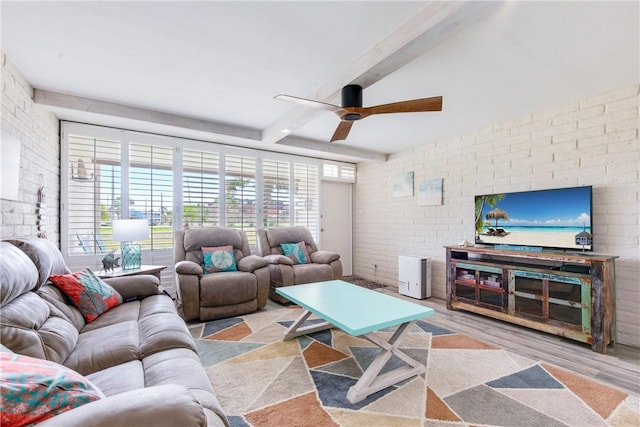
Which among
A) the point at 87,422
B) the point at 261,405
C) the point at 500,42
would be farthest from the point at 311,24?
the point at 261,405

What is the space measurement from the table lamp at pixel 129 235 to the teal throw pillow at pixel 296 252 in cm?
183

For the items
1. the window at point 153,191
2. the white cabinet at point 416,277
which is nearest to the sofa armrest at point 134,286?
the window at point 153,191

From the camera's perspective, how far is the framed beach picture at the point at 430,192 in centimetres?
438

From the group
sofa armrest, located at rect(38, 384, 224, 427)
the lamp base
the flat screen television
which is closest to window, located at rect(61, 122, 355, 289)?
the lamp base

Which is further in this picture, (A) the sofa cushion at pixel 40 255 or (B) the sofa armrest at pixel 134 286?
(B) the sofa armrest at pixel 134 286

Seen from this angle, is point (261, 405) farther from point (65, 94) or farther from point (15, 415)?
point (65, 94)

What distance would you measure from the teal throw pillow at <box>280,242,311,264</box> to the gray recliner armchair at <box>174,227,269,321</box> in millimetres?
560

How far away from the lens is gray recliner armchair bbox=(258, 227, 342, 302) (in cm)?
391

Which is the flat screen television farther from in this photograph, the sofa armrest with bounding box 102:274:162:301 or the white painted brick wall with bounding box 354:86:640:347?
the sofa armrest with bounding box 102:274:162:301

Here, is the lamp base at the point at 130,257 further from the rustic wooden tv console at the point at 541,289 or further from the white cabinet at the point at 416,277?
the rustic wooden tv console at the point at 541,289

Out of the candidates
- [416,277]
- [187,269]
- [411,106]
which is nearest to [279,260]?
[187,269]

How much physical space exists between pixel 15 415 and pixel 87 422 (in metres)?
0.17

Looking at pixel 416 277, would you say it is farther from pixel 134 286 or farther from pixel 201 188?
pixel 134 286

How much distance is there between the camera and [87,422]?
0.70m
